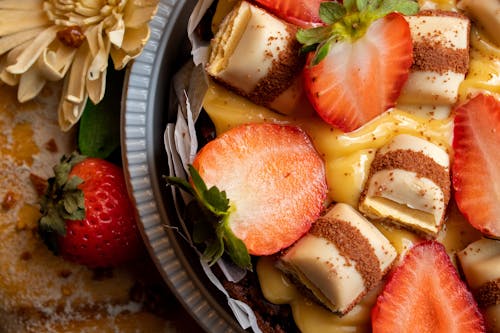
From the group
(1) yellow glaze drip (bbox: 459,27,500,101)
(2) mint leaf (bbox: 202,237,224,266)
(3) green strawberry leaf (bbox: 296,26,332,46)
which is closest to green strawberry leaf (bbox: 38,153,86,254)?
(2) mint leaf (bbox: 202,237,224,266)

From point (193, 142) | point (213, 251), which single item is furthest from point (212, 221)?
point (193, 142)

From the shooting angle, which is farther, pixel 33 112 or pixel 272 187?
pixel 33 112

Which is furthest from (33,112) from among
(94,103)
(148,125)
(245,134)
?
(245,134)

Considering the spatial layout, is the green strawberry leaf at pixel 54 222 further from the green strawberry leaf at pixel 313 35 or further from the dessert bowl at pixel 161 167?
the green strawberry leaf at pixel 313 35

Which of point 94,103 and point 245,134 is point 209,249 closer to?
point 245,134

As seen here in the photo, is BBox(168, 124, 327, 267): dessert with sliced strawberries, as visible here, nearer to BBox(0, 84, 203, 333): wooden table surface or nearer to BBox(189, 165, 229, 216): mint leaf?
BBox(189, 165, 229, 216): mint leaf

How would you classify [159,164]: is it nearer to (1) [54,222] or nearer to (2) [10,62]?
(1) [54,222]
